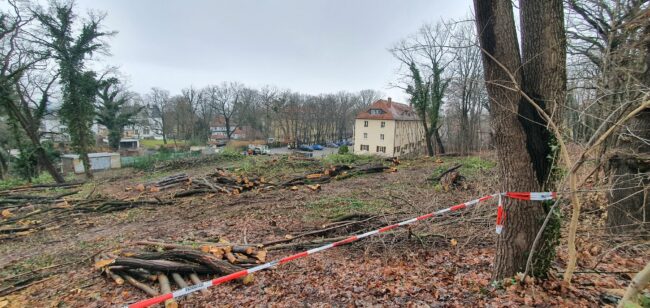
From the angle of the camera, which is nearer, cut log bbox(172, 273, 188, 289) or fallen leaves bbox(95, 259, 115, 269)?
cut log bbox(172, 273, 188, 289)

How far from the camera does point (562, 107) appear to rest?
106 inches

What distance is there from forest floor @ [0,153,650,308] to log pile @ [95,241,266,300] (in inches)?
6.1

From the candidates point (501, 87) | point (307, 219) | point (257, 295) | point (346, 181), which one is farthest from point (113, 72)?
point (501, 87)

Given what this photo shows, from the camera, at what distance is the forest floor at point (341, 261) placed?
3000 millimetres

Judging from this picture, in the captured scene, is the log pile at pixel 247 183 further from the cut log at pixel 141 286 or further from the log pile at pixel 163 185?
the cut log at pixel 141 286

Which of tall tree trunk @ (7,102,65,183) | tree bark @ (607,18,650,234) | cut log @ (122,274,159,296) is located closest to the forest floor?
cut log @ (122,274,159,296)

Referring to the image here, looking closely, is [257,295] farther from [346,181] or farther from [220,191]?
[346,181]

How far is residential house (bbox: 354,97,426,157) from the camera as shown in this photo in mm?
37156

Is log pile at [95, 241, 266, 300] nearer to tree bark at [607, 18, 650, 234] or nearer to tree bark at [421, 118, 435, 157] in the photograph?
tree bark at [607, 18, 650, 234]

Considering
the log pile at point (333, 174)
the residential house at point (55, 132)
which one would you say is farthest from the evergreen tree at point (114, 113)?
the log pile at point (333, 174)

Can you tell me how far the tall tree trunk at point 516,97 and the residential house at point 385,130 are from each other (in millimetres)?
33367

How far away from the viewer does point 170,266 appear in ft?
13.1

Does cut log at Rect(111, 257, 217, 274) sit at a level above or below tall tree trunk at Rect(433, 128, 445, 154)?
below

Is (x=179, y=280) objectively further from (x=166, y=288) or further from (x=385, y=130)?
(x=385, y=130)
